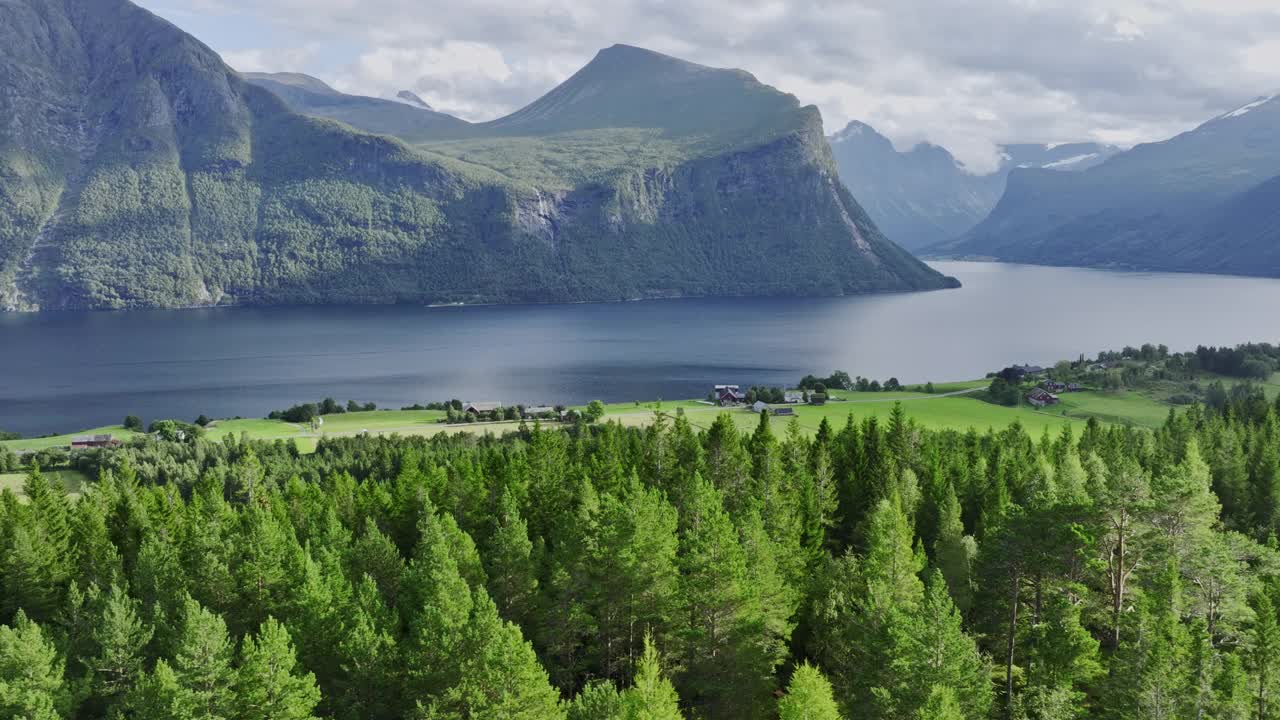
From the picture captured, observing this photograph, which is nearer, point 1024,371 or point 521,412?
point 521,412

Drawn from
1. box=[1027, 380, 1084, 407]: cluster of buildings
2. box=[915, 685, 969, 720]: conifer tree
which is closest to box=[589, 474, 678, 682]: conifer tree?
box=[915, 685, 969, 720]: conifer tree

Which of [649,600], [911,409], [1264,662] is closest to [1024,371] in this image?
[911,409]

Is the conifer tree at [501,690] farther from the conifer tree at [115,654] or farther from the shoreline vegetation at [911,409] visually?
the shoreline vegetation at [911,409]

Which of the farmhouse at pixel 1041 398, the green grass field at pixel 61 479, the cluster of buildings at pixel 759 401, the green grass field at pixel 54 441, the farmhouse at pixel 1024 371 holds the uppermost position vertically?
the farmhouse at pixel 1024 371

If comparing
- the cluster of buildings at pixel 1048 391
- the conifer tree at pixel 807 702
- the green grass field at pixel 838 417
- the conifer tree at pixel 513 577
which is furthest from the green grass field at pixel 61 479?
the cluster of buildings at pixel 1048 391

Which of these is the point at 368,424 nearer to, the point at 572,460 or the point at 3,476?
the point at 3,476

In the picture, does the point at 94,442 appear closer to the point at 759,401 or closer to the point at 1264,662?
the point at 759,401

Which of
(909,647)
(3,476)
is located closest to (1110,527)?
(909,647)
